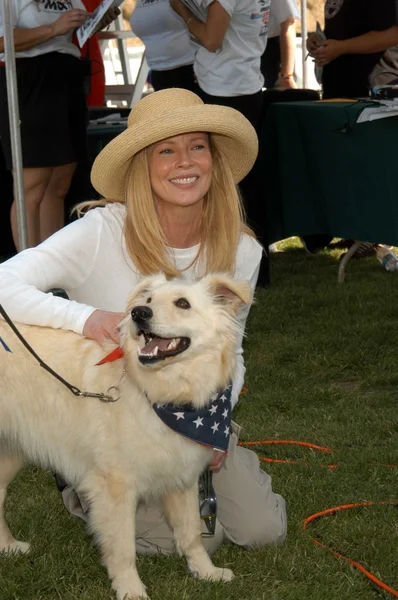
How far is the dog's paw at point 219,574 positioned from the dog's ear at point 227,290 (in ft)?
2.86

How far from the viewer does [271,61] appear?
367 inches

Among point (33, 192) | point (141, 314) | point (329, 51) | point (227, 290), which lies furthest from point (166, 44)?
point (141, 314)

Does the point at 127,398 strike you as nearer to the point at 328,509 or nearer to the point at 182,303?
the point at 182,303

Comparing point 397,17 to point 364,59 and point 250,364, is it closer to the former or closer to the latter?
point 364,59

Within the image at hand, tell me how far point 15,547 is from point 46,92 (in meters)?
3.30

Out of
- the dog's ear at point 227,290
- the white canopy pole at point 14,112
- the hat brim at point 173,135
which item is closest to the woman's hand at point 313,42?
the white canopy pole at point 14,112

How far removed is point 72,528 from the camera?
3.32 m

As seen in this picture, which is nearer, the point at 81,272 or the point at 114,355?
the point at 114,355

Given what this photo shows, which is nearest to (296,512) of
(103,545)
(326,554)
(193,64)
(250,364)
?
(326,554)

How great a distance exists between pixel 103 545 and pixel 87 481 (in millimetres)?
204

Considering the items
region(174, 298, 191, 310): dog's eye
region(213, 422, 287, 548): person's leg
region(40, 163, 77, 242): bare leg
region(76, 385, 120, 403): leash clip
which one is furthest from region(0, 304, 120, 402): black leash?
region(40, 163, 77, 242): bare leg

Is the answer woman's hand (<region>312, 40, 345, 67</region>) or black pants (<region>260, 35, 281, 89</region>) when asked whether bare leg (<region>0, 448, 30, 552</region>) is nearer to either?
woman's hand (<region>312, 40, 345, 67</region>)

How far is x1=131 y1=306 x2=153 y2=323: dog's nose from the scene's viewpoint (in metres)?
2.57

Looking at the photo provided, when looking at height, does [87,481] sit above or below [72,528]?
above
